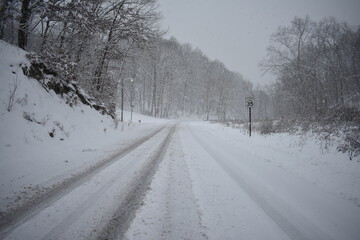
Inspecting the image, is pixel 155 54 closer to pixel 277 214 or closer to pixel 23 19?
pixel 23 19

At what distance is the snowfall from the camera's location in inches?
83.4

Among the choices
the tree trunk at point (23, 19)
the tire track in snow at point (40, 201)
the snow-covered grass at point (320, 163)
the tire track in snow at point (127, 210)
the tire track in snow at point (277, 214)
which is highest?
the tree trunk at point (23, 19)

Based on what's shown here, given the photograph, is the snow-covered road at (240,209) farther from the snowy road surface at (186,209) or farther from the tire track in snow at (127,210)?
the tire track in snow at (127,210)

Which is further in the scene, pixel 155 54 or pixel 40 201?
pixel 155 54

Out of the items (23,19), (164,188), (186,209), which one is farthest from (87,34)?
(186,209)

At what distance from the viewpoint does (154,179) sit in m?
3.68

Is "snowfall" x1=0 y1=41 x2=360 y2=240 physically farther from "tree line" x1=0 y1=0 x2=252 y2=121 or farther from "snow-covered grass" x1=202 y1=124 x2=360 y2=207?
"tree line" x1=0 y1=0 x2=252 y2=121

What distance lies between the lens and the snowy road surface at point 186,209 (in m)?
2.04

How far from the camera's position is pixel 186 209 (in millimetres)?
2547

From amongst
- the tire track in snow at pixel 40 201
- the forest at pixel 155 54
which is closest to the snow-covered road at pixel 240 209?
the tire track in snow at pixel 40 201

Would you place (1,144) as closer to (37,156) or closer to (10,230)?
(37,156)

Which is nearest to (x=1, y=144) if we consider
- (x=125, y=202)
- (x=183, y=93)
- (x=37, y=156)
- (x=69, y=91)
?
(x=37, y=156)

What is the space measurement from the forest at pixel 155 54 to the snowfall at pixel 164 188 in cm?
249

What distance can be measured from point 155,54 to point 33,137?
1142cm
